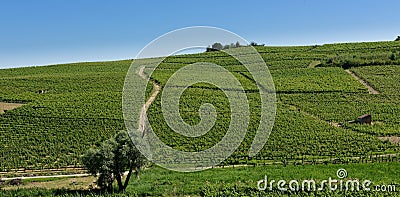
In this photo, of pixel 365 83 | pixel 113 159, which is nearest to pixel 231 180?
pixel 113 159

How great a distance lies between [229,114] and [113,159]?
68.6 ft

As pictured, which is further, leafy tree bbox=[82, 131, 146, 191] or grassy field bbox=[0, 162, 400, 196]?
grassy field bbox=[0, 162, 400, 196]

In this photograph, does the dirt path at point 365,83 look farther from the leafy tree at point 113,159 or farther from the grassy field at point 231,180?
the leafy tree at point 113,159

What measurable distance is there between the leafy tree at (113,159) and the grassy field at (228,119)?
69.3 inches

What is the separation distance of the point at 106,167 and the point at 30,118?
23.8m

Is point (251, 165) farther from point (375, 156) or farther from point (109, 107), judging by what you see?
point (109, 107)

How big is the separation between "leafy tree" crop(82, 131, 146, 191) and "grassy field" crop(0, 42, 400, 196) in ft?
5.77

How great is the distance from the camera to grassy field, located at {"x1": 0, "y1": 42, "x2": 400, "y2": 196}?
32125mm

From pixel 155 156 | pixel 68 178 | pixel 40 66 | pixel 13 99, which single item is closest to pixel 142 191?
pixel 155 156

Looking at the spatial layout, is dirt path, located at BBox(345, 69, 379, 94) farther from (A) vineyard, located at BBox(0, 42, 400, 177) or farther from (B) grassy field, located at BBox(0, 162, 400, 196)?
(B) grassy field, located at BBox(0, 162, 400, 196)

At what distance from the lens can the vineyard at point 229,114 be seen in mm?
34219

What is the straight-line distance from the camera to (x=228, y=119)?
137ft

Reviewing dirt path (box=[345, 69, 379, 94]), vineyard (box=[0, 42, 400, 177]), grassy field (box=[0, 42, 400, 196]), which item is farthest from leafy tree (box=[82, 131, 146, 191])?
dirt path (box=[345, 69, 379, 94])

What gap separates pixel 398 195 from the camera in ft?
75.4
